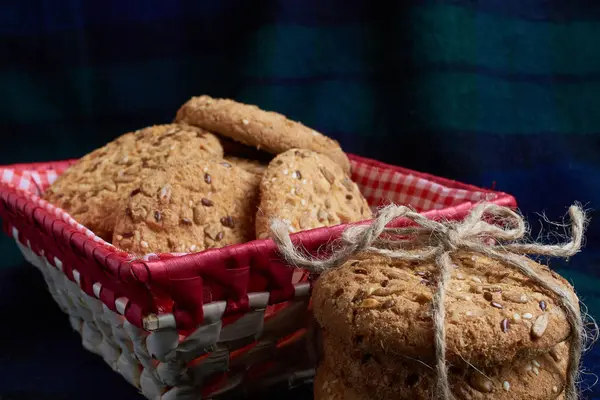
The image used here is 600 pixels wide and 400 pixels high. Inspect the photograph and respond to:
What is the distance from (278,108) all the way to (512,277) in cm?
137

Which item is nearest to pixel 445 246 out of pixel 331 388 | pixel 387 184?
pixel 331 388

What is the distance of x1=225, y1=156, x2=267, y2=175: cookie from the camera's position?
1.50m

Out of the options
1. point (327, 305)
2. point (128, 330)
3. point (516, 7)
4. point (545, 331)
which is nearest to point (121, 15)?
point (516, 7)

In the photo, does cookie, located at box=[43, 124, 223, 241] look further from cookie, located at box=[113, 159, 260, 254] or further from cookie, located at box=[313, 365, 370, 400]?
cookie, located at box=[313, 365, 370, 400]

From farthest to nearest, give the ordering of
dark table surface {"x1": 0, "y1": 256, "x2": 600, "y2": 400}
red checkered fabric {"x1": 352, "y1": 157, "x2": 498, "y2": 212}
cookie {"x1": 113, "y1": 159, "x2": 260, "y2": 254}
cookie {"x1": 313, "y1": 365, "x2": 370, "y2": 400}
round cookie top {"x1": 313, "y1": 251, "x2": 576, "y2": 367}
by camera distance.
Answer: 1. red checkered fabric {"x1": 352, "y1": 157, "x2": 498, "y2": 212}
2. dark table surface {"x1": 0, "y1": 256, "x2": 600, "y2": 400}
3. cookie {"x1": 113, "y1": 159, "x2": 260, "y2": 254}
4. cookie {"x1": 313, "y1": 365, "x2": 370, "y2": 400}
5. round cookie top {"x1": 313, "y1": 251, "x2": 576, "y2": 367}

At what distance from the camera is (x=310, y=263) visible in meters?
1.08

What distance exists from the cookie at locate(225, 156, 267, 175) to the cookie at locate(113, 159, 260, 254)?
124mm

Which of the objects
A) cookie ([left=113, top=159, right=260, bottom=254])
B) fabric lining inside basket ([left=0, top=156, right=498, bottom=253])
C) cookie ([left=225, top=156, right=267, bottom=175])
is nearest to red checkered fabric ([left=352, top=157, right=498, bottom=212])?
fabric lining inside basket ([left=0, top=156, right=498, bottom=253])

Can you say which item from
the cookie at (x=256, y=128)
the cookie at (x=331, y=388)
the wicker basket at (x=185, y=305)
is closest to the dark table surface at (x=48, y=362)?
the wicker basket at (x=185, y=305)

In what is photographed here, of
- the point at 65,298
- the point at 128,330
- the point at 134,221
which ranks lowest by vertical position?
the point at 65,298

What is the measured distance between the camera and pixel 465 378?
36.7 inches

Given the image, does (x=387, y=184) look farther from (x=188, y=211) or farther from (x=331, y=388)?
(x=331, y=388)

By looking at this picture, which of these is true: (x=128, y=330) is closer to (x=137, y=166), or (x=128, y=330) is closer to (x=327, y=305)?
(x=327, y=305)

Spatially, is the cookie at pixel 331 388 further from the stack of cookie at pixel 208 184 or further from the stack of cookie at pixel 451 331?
Answer: the stack of cookie at pixel 208 184
